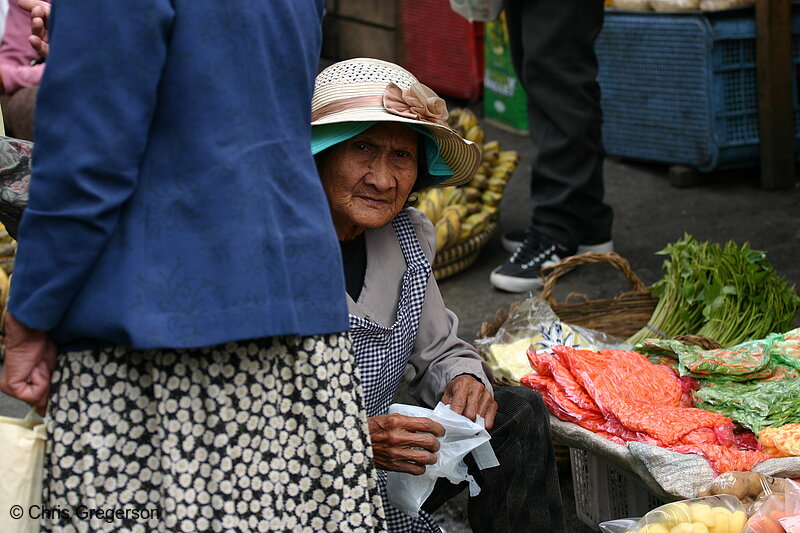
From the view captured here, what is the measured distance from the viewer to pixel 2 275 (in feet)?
11.6

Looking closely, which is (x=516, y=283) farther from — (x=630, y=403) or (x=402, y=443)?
(x=402, y=443)

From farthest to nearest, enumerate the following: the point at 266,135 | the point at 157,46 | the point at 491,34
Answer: the point at 491,34
the point at 266,135
the point at 157,46

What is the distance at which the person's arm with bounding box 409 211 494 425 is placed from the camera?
91.6 inches

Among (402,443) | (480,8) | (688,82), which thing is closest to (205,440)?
(402,443)

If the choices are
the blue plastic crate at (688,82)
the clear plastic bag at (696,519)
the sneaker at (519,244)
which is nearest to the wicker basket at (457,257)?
the sneaker at (519,244)

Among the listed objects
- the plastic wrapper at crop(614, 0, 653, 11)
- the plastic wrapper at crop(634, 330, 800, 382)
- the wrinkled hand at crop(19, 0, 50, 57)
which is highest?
the wrinkled hand at crop(19, 0, 50, 57)

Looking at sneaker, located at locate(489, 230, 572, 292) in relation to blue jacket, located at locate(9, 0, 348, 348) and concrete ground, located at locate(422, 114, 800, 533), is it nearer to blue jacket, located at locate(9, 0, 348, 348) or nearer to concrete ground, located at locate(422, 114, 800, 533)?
concrete ground, located at locate(422, 114, 800, 533)

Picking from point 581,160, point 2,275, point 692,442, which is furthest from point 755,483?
point 2,275

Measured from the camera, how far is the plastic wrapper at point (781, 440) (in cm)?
231

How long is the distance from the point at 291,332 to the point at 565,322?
1.92 meters

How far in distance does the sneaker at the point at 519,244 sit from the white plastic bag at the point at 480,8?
1.05m

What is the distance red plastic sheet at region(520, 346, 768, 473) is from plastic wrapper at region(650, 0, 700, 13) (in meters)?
2.88

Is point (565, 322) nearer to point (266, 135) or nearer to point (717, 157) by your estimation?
point (266, 135)

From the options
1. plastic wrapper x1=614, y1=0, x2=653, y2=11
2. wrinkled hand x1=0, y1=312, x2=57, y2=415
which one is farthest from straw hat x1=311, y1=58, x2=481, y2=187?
plastic wrapper x1=614, y1=0, x2=653, y2=11
